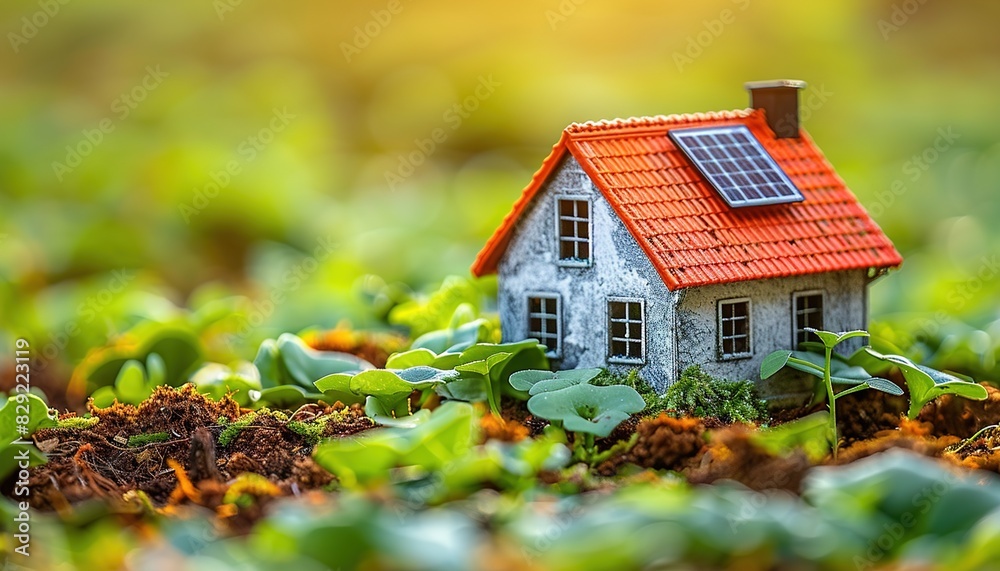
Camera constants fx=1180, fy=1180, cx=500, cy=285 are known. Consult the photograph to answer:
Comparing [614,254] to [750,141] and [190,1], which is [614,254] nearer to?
[750,141]

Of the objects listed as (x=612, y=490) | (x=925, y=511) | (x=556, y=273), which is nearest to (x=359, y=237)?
(x=556, y=273)

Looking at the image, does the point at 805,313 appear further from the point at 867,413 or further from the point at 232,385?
the point at 232,385

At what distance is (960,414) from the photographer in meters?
5.41

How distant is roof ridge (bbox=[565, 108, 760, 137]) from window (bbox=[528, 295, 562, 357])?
31.5 inches

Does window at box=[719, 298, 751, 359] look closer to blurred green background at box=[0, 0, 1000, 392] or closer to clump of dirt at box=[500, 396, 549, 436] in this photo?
clump of dirt at box=[500, 396, 549, 436]

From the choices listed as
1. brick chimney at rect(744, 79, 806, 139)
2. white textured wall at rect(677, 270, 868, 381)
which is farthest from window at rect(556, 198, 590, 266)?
brick chimney at rect(744, 79, 806, 139)

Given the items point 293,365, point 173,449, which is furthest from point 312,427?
point 293,365

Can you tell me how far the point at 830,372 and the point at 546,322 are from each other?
133cm

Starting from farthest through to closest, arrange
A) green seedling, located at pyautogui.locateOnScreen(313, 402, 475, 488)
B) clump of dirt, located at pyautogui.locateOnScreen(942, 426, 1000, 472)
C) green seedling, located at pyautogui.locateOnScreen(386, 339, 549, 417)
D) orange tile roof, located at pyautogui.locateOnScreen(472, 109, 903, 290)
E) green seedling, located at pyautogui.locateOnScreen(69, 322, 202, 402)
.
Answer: green seedling, located at pyautogui.locateOnScreen(69, 322, 202, 402), orange tile roof, located at pyautogui.locateOnScreen(472, 109, 903, 290), green seedling, located at pyautogui.locateOnScreen(386, 339, 549, 417), clump of dirt, located at pyautogui.locateOnScreen(942, 426, 1000, 472), green seedling, located at pyautogui.locateOnScreen(313, 402, 475, 488)

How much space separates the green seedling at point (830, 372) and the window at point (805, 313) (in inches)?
7.3

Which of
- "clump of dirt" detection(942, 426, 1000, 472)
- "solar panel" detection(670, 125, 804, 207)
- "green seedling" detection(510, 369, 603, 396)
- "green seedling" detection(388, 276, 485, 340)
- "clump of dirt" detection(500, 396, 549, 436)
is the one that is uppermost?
"solar panel" detection(670, 125, 804, 207)

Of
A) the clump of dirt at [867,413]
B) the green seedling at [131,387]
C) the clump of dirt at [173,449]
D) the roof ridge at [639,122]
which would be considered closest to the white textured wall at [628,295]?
the roof ridge at [639,122]

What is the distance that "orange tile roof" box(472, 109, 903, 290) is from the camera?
17.0 ft

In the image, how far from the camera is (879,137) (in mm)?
18375
